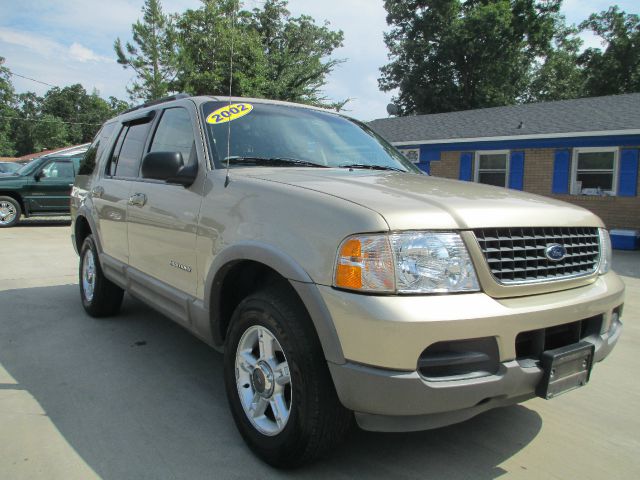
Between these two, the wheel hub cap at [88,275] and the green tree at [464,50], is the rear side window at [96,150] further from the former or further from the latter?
the green tree at [464,50]

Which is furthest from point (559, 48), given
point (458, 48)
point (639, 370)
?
point (639, 370)

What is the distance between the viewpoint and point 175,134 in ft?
12.0

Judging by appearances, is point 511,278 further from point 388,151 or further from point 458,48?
point 458,48

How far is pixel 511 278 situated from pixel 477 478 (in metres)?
1.01

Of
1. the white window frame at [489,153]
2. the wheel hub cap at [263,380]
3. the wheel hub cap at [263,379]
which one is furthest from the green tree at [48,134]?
the wheel hub cap at [263,379]

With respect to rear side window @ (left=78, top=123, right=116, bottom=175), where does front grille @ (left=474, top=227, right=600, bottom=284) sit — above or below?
below

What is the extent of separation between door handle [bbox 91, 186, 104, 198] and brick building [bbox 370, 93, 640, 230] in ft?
38.7

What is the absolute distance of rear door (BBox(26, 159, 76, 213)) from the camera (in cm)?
1374

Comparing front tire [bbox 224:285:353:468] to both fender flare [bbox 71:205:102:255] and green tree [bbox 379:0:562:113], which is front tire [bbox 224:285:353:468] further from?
green tree [bbox 379:0:562:113]

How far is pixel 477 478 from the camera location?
246 cm

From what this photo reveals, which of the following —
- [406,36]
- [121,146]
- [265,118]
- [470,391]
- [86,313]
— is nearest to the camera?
[470,391]

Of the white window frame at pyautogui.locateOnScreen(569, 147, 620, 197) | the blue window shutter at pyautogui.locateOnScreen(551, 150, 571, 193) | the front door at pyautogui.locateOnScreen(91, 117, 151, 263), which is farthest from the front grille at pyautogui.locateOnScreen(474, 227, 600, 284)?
the blue window shutter at pyautogui.locateOnScreen(551, 150, 571, 193)

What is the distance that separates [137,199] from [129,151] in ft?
2.59

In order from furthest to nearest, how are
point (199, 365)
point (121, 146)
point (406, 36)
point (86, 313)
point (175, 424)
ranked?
point (406, 36), point (86, 313), point (121, 146), point (199, 365), point (175, 424)
